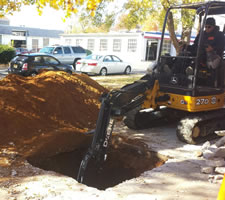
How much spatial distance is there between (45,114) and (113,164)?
8.22 ft

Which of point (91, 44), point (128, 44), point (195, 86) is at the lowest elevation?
point (195, 86)

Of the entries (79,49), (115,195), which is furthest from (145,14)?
(115,195)

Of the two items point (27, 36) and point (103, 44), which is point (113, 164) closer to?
point (103, 44)

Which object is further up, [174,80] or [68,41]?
[68,41]

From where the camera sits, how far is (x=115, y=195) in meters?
4.46

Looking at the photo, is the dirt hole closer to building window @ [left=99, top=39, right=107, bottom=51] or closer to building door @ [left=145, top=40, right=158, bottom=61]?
building door @ [left=145, top=40, right=158, bottom=61]

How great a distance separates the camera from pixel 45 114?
8.16 meters

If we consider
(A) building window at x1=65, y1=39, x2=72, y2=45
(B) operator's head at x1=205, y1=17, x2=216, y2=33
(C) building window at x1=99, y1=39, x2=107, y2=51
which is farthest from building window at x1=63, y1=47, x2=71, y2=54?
(A) building window at x1=65, y1=39, x2=72, y2=45

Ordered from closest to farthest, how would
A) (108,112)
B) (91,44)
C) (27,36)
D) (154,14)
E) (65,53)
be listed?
(108,112), (154,14), (65,53), (91,44), (27,36)

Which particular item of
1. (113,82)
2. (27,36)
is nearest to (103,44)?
(27,36)

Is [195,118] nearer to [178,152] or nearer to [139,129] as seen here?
[178,152]

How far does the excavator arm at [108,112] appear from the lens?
17.4 ft

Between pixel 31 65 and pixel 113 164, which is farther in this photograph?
pixel 31 65

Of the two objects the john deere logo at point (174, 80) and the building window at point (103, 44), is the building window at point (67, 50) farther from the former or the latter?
the building window at point (103, 44)
